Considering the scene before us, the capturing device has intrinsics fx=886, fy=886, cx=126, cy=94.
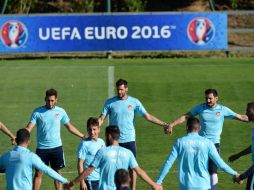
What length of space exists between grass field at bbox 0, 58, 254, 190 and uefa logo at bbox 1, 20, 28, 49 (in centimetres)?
83

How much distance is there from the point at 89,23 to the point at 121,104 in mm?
18636

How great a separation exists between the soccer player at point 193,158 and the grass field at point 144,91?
4.46 m

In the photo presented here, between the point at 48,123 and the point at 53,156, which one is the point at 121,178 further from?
the point at 53,156

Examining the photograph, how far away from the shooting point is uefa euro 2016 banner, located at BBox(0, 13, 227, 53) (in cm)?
3644

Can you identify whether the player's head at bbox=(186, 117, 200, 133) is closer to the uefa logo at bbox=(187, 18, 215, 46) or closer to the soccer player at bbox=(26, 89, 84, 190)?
the soccer player at bbox=(26, 89, 84, 190)

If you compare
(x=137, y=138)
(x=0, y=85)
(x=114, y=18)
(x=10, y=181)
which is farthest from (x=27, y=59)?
(x=10, y=181)

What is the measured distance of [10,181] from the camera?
1427 centimetres

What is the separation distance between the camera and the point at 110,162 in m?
13.9

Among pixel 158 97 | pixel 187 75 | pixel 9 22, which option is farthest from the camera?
pixel 9 22

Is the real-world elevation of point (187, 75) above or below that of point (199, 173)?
above

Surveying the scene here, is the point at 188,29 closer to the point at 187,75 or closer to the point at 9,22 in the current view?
the point at 187,75

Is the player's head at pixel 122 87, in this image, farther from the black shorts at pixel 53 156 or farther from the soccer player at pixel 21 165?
the soccer player at pixel 21 165

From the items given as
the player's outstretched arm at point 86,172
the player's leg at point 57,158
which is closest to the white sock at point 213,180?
the player's leg at point 57,158

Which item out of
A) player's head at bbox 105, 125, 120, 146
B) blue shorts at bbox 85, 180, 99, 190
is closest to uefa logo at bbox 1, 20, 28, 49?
blue shorts at bbox 85, 180, 99, 190
